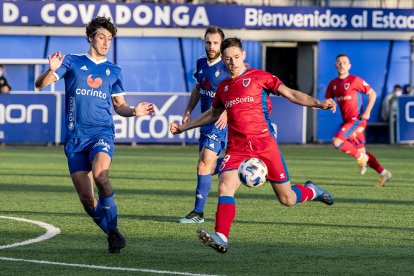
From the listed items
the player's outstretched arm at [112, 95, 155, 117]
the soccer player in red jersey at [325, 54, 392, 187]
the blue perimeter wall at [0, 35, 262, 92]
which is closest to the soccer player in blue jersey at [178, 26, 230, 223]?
the player's outstretched arm at [112, 95, 155, 117]

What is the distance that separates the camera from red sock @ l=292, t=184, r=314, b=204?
38.9 ft

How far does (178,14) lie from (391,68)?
7620 millimetres

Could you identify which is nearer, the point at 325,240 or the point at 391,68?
the point at 325,240

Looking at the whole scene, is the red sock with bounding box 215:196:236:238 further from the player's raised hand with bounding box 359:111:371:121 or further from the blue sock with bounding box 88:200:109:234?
the player's raised hand with bounding box 359:111:371:121

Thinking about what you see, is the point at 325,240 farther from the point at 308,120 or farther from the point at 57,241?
the point at 308,120

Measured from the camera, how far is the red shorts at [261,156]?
11027 mm

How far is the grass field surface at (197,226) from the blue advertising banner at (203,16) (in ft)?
44.3

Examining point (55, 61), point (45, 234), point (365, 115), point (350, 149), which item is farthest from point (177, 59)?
point (55, 61)

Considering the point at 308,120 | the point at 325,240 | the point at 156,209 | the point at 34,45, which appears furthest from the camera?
the point at 308,120

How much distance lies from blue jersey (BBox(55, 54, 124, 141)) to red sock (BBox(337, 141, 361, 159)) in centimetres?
1018

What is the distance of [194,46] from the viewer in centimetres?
3772

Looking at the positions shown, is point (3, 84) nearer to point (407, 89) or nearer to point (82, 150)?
point (407, 89)

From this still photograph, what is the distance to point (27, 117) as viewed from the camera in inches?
1245

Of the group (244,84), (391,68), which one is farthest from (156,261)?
(391,68)
